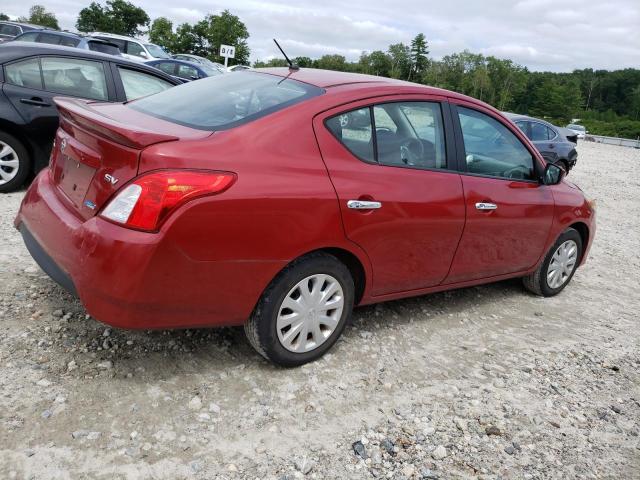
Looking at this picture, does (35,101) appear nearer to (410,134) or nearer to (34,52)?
(34,52)

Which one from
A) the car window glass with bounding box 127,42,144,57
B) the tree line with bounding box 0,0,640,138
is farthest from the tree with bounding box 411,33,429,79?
the car window glass with bounding box 127,42,144,57

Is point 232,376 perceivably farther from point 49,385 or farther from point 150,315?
point 49,385

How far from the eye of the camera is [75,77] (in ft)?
19.9

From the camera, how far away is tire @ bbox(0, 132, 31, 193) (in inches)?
224

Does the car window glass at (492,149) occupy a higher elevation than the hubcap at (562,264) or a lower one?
higher

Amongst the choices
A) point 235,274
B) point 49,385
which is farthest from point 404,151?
point 49,385

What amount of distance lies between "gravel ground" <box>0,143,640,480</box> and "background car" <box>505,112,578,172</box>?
958 centimetres

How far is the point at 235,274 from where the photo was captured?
109 inches

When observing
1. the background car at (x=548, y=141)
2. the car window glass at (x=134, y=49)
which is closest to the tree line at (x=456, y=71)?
the car window glass at (x=134, y=49)

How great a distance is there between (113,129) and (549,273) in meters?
3.84

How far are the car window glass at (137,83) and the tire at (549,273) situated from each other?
436 centimetres

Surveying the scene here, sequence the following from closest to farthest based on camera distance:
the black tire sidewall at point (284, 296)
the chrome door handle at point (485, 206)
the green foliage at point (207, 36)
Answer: the black tire sidewall at point (284, 296) → the chrome door handle at point (485, 206) → the green foliage at point (207, 36)

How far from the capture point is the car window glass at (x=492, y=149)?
13.0 ft

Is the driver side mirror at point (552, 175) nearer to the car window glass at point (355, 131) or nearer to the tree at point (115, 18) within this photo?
the car window glass at point (355, 131)
